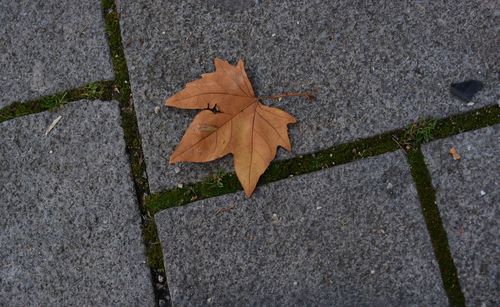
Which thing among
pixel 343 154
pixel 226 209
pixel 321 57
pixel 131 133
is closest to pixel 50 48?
pixel 131 133

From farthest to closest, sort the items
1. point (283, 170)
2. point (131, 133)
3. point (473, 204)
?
point (131, 133) < point (283, 170) < point (473, 204)

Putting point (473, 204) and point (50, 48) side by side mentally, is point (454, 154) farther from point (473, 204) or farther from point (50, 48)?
point (50, 48)

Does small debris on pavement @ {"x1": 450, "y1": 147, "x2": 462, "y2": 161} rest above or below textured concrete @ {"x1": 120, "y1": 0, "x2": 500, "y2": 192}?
below

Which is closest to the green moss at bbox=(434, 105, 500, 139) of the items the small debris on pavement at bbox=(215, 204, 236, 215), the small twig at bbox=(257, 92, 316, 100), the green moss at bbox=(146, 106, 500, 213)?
the green moss at bbox=(146, 106, 500, 213)

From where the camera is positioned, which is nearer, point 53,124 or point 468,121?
point 468,121

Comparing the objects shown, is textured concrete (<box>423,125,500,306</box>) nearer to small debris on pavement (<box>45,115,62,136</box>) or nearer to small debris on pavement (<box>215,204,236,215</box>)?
small debris on pavement (<box>215,204,236,215</box>)

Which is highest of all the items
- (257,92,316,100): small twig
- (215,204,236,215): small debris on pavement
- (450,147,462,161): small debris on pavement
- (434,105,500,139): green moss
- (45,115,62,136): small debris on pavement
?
(45,115,62,136): small debris on pavement

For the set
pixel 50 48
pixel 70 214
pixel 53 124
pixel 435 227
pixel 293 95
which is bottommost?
pixel 435 227
